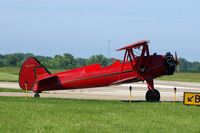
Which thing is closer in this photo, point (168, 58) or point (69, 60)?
point (168, 58)

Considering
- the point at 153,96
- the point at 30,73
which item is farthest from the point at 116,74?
the point at 30,73

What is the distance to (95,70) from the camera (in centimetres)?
2839

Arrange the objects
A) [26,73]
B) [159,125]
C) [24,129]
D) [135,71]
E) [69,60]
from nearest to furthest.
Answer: [24,129] < [159,125] < [135,71] < [26,73] < [69,60]

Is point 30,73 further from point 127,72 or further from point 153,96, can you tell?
point 153,96

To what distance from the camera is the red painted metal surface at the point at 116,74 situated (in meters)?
27.7

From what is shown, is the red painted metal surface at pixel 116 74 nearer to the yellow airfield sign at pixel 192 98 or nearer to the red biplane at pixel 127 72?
the red biplane at pixel 127 72

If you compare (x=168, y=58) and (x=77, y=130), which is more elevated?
(x=168, y=58)

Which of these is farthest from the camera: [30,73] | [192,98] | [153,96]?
[30,73]

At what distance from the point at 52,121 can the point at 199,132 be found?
4236mm

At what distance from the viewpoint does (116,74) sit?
28016 millimetres

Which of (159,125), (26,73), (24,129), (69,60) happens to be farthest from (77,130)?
(69,60)

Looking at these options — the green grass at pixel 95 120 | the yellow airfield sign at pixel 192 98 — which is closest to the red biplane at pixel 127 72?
the yellow airfield sign at pixel 192 98

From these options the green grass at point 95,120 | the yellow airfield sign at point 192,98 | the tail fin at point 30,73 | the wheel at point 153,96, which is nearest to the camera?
the green grass at point 95,120

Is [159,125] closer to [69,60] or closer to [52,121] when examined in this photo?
[52,121]
